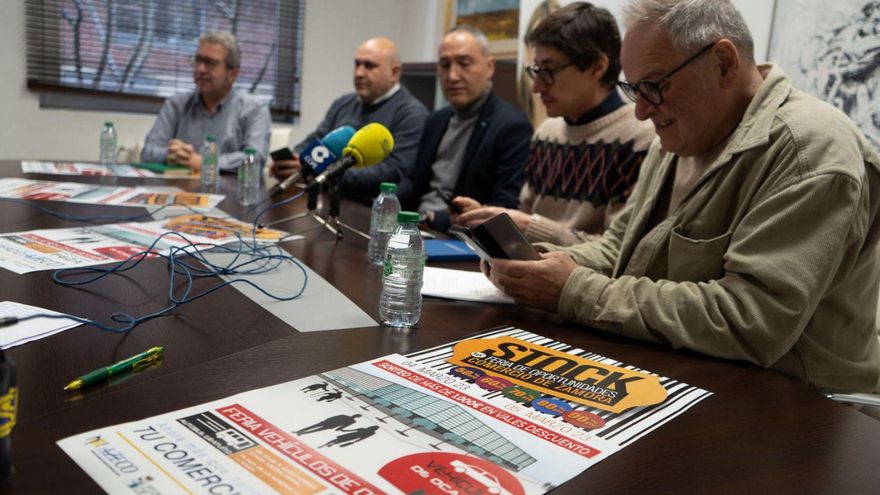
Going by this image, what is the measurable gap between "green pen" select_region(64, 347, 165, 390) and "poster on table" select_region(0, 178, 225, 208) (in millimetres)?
1375

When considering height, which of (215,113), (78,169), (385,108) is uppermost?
(385,108)

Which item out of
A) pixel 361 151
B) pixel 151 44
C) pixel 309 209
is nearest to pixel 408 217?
pixel 361 151

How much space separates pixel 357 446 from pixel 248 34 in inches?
190

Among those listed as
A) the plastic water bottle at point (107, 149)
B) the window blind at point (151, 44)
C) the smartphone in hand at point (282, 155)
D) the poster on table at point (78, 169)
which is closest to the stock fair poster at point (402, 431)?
the smartphone in hand at point (282, 155)

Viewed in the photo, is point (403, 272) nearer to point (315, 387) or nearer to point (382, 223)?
point (315, 387)

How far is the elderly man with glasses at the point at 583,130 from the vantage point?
2.08 meters

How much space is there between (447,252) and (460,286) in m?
0.33

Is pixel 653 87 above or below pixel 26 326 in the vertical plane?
above

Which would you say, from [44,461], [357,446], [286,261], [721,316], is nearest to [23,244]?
[286,261]

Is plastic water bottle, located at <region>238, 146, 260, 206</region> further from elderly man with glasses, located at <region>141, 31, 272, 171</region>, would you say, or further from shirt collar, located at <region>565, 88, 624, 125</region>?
shirt collar, located at <region>565, 88, 624, 125</region>

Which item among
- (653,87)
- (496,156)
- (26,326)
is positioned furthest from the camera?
(496,156)

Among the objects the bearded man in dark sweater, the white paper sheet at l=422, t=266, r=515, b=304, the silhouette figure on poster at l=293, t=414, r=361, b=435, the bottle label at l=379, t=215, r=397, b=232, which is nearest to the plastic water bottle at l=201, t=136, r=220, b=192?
the bearded man in dark sweater

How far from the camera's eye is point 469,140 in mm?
3043

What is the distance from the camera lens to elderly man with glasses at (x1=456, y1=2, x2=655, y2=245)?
6.82ft
